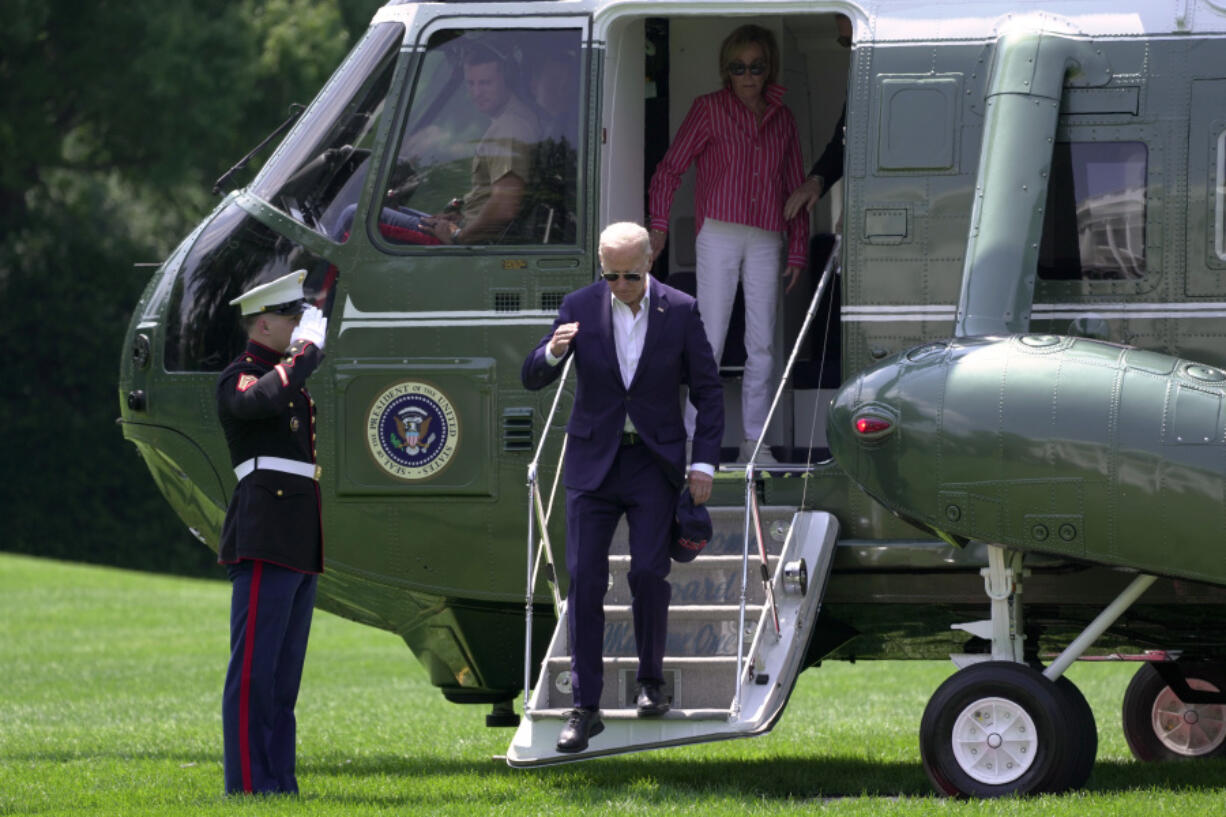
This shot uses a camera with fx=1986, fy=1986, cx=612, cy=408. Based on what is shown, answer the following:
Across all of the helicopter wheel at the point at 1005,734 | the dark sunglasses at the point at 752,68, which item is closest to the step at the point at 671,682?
the helicopter wheel at the point at 1005,734

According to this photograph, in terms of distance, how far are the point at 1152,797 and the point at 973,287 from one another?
2080 mm

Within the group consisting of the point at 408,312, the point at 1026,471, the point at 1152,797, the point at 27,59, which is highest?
the point at 27,59

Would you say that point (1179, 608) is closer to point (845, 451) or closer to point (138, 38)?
point (845, 451)

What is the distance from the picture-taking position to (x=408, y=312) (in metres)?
8.69

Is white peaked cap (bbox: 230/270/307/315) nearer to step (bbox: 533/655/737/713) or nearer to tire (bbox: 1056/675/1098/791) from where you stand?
step (bbox: 533/655/737/713)

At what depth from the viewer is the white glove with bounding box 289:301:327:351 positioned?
769 cm

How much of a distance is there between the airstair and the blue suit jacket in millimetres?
283

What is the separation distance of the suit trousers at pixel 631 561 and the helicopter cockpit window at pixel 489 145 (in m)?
1.56

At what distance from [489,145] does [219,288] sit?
136 centimetres

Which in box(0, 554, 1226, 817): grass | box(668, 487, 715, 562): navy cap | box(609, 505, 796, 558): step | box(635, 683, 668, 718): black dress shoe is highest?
box(668, 487, 715, 562): navy cap

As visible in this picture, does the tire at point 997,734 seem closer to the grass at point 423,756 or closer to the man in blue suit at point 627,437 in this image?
the grass at point 423,756

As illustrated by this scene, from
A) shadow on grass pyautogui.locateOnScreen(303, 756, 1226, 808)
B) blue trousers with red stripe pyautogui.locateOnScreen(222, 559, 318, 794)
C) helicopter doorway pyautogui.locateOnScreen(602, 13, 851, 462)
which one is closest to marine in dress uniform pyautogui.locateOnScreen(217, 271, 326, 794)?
blue trousers with red stripe pyautogui.locateOnScreen(222, 559, 318, 794)

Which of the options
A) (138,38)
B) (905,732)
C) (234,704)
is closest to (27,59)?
(138,38)

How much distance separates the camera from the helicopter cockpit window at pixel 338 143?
8906mm
